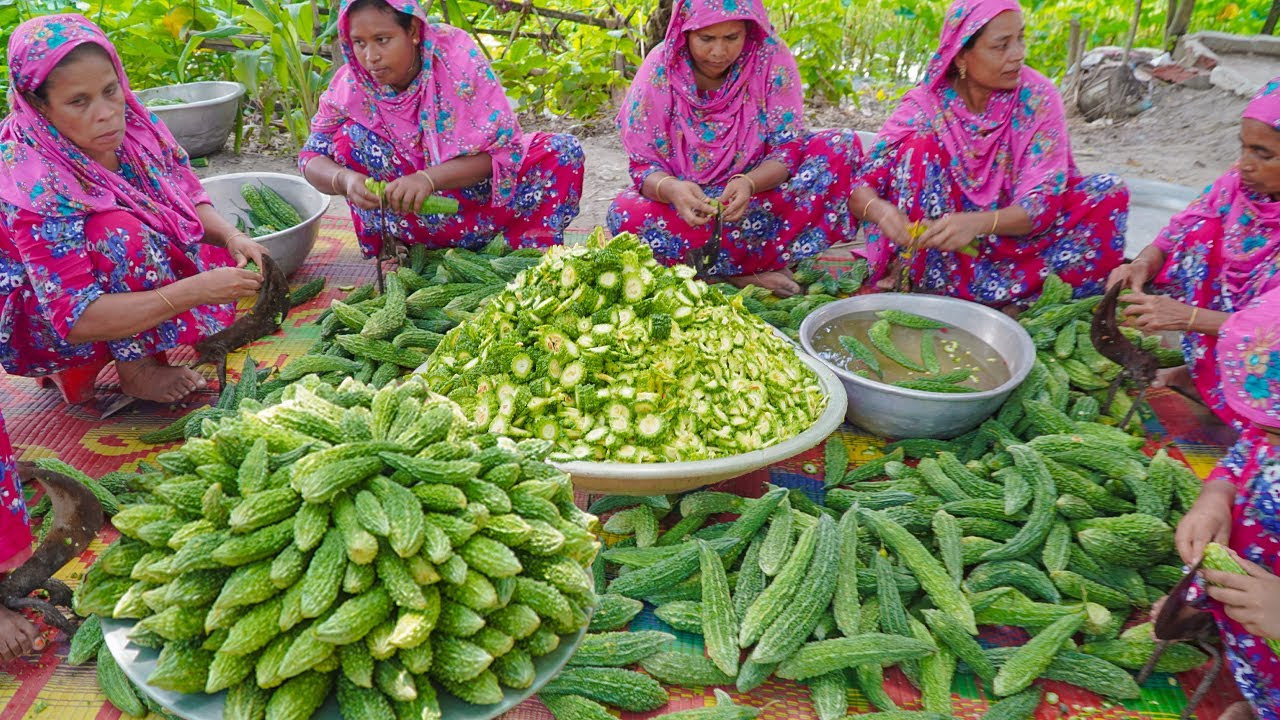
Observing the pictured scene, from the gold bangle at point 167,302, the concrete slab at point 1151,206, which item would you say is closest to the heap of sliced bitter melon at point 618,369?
the gold bangle at point 167,302

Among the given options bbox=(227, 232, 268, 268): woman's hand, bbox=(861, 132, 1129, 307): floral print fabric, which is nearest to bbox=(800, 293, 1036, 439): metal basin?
bbox=(861, 132, 1129, 307): floral print fabric

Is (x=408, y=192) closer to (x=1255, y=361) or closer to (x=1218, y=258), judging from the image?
(x=1255, y=361)

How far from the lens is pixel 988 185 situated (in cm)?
427

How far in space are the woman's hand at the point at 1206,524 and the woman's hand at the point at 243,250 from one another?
3.59 m

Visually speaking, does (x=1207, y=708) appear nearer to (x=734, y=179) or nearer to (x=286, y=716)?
(x=286, y=716)

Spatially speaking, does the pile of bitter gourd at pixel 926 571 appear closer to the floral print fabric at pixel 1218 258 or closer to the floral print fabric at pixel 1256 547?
the floral print fabric at pixel 1256 547

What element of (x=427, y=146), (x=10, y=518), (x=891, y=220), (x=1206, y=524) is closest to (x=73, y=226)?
(x=10, y=518)

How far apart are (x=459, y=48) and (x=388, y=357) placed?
187 centimetres

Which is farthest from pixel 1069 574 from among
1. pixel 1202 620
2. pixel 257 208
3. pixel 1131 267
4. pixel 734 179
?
pixel 257 208

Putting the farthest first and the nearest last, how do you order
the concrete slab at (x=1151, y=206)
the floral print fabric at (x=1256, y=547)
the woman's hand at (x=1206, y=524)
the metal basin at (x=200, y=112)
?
the metal basin at (x=200, y=112) < the concrete slab at (x=1151, y=206) < the woman's hand at (x=1206, y=524) < the floral print fabric at (x=1256, y=547)

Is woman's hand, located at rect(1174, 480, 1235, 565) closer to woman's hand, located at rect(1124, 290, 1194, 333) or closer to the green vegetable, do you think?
woman's hand, located at rect(1124, 290, 1194, 333)

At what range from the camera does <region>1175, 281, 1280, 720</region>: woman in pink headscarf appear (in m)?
1.99

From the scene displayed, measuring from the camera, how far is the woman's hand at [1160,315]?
123 inches

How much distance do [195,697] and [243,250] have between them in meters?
2.51
